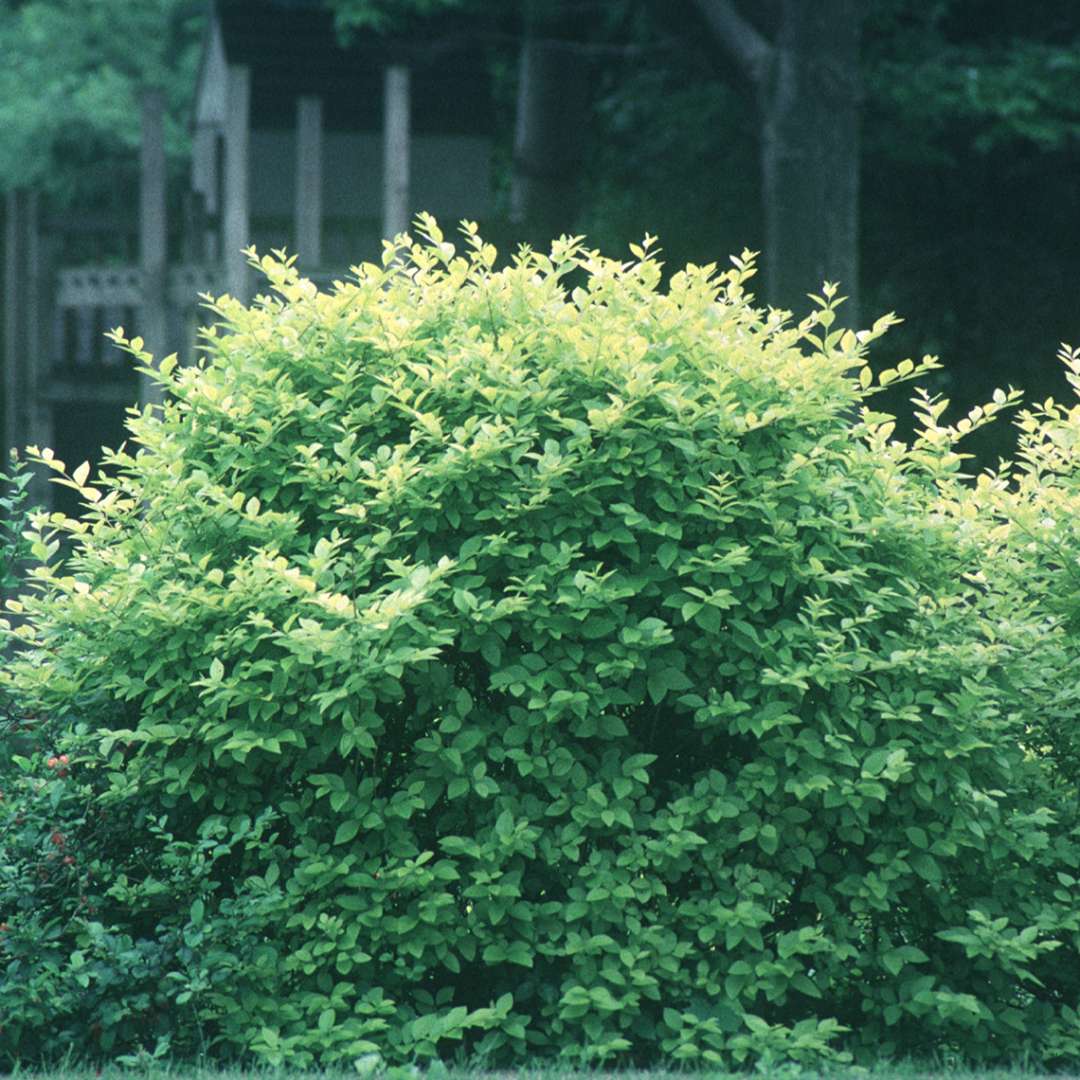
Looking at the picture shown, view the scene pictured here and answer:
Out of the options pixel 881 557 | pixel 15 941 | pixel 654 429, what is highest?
pixel 654 429

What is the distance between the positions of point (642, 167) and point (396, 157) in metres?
4.61

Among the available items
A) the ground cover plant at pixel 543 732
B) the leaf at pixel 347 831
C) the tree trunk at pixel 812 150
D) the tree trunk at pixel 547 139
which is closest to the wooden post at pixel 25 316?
the tree trunk at pixel 547 139

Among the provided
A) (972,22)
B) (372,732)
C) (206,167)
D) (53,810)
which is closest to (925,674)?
(372,732)

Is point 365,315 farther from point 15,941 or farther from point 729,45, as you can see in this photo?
point 729,45

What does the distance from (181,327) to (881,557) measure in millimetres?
11195

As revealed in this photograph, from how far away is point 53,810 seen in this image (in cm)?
525

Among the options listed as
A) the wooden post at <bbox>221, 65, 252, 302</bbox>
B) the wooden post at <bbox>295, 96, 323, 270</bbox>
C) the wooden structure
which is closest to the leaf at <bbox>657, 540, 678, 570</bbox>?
the wooden structure

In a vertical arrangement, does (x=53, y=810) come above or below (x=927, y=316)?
below

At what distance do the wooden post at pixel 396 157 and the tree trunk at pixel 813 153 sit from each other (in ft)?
11.0

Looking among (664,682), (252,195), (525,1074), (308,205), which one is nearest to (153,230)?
(308,205)

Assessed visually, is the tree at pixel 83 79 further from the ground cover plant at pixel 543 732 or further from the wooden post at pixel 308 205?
the ground cover plant at pixel 543 732

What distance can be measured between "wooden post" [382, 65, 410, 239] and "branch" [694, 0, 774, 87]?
2.93 meters

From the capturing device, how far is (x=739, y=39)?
1427cm

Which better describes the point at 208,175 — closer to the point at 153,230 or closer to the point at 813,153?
the point at 153,230
